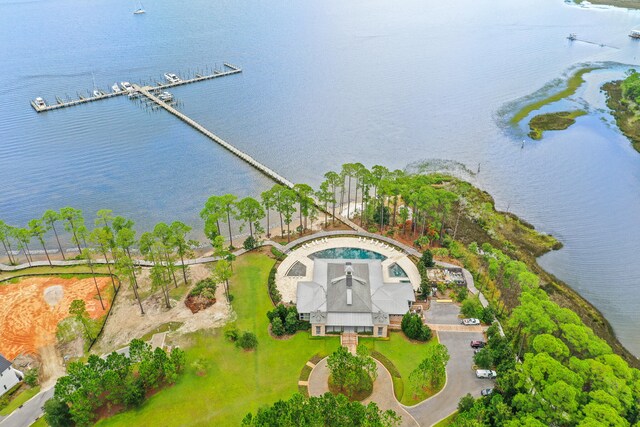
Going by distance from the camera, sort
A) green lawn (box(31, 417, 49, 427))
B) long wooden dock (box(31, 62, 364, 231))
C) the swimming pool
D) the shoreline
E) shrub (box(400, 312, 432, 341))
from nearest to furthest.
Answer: green lawn (box(31, 417, 49, 427)), shrub (box(400, 312, 432, 341)), the swimming pool, long wooden dock (box(31, 62, 364, 231)), the shoreline

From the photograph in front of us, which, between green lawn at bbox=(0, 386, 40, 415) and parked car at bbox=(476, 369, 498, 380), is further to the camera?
parked car at bbox=(476, 369, 498, 380)

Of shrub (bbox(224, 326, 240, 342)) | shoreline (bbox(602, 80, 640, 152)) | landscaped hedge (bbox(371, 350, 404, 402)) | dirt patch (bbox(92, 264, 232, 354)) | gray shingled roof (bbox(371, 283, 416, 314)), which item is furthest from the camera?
shoreline (bbox(602, 80, 640, 152))

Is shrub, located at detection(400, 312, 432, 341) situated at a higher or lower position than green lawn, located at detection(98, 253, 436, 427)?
higher

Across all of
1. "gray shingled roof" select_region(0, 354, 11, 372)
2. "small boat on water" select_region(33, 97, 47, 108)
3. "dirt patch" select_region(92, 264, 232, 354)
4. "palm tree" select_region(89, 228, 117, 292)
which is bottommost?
"dirt patch" select_region(92, 264, 232, 354)

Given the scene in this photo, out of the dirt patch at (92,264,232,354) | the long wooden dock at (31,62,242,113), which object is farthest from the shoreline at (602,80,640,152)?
the long wooden dock at (31,62,242,113)

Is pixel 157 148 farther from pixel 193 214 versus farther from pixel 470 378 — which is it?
pixel 470 378

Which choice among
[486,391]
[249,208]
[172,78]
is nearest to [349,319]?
[486,391]

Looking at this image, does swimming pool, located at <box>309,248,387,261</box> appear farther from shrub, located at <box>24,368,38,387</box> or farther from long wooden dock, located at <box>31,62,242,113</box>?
long wooden dock, located at <box>31,62,242,113</box>
